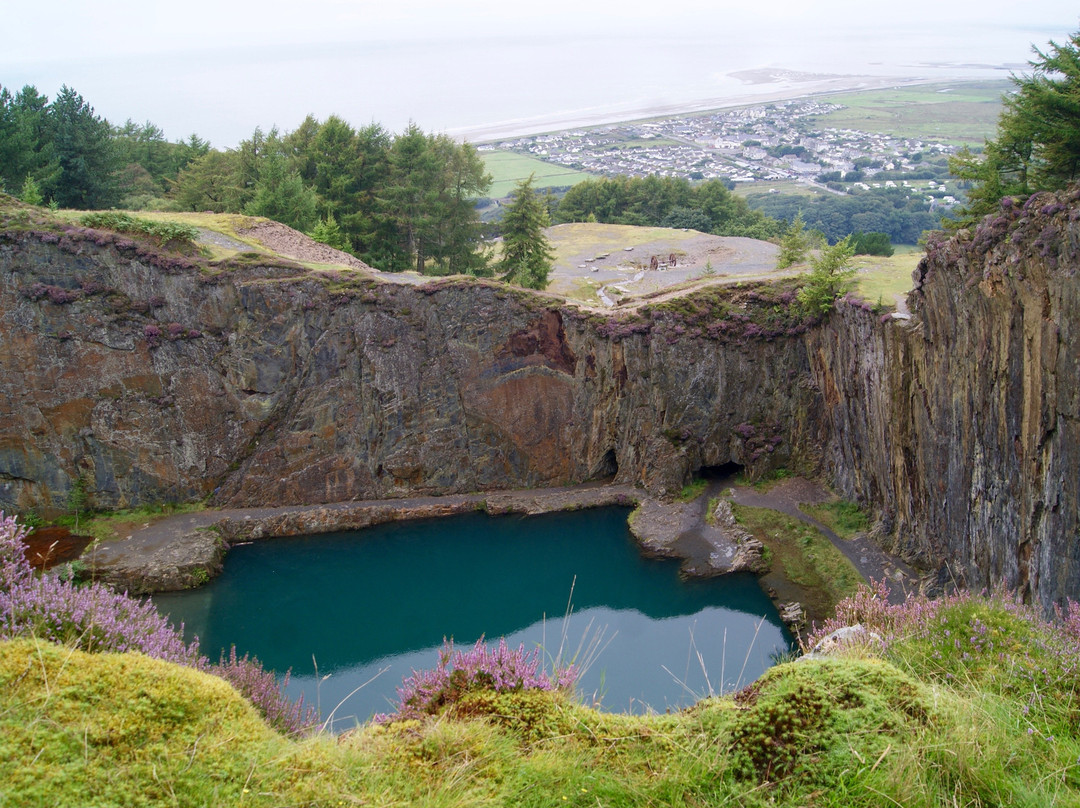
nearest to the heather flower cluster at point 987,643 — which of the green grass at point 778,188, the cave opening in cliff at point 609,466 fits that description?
the cave opening in cliff at point 609,466

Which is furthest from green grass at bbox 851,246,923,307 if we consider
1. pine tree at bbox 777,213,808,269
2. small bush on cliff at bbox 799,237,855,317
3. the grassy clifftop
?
the grassy clifftop

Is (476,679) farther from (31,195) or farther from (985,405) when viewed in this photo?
(31,195)

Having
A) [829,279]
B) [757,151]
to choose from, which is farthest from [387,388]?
Answer: [757,151]

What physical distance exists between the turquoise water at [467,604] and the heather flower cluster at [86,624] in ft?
28.4

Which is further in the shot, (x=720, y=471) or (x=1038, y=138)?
(x=720, y=471)

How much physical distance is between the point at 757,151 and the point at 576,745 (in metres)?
99.5

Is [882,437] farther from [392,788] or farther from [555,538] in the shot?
[392,788]

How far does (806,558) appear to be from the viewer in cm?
2653

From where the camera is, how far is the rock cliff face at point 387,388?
93.5 feet

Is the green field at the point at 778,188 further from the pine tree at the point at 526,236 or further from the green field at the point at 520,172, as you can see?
the pine tree at the point at 526,236

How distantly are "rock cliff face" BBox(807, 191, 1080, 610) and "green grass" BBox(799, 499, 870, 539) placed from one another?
2.54ft

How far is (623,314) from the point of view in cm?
3112

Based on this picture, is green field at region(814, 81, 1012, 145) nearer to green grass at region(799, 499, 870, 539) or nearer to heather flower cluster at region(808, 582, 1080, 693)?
green grass at region(799, 499, 870, 539)

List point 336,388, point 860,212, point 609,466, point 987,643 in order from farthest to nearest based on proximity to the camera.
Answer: point 860,212 < point 609,466 < point 336,388 < point 987,643
